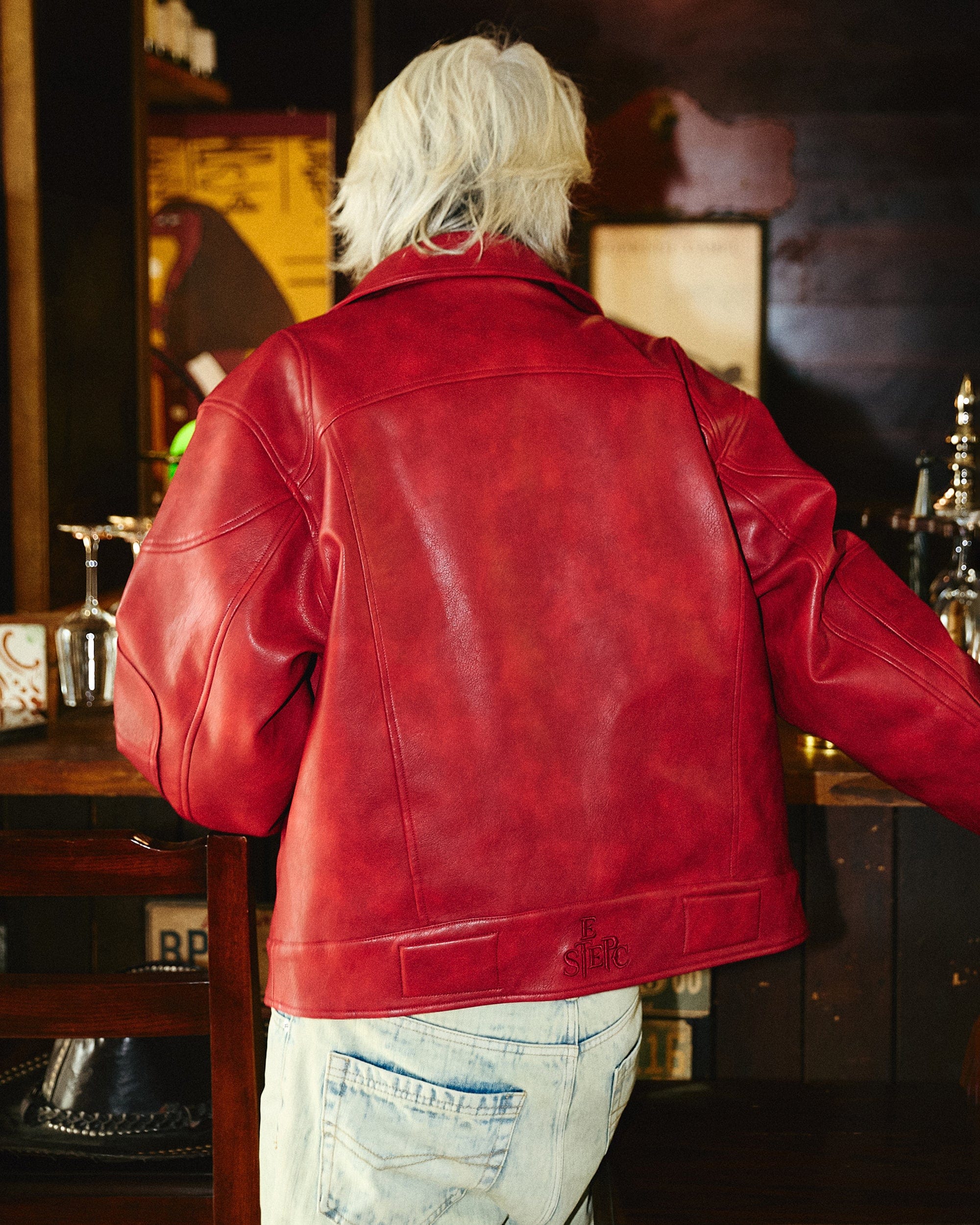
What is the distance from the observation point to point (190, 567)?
1.02 meters

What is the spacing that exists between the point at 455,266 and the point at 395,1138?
753 mm

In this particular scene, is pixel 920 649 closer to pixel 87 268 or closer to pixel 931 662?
pixel 931 662

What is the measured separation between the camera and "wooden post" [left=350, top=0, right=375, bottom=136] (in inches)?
155

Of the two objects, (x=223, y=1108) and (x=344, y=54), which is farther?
(x=344, y=54)

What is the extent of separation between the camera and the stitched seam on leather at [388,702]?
1005 millimetres

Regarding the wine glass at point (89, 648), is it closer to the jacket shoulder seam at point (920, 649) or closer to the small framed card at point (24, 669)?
the small framed card at point (24, 669)

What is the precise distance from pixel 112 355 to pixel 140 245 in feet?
0.92

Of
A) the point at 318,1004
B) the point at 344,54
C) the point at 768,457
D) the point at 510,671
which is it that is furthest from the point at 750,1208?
the point at 344,54

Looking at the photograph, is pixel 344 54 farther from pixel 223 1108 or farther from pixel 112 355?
pixel 223 1108

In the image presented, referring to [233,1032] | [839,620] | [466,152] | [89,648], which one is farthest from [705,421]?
[89,648]

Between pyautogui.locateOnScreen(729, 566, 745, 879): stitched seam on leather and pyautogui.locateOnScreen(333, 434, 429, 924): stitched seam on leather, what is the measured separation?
0.29 meters

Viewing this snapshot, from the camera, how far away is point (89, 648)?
6.00 feet

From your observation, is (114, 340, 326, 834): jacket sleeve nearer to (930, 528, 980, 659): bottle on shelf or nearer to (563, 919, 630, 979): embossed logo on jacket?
(563, 919, 630, 979): embossed logo on jacket

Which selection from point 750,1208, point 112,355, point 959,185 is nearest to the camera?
point 750,1208
